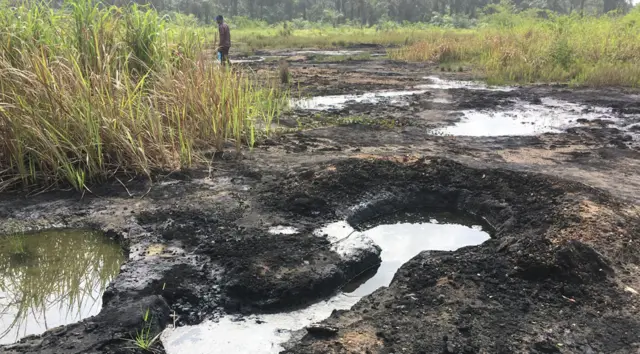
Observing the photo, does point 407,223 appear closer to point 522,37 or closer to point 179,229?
point 179,229

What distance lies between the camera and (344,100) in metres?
8.67

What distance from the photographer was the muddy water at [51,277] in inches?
96.7

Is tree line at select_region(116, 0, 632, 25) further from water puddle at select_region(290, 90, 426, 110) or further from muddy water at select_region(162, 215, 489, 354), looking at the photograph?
muddy water at select_region(162, 215, 489, 354)

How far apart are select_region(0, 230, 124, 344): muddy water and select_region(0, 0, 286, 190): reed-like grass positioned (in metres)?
0.77

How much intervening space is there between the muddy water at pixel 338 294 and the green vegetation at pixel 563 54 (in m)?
7.98

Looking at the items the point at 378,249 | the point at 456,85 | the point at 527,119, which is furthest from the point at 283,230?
the point at 456,85

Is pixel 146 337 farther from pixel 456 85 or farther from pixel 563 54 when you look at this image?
pixel 563 54

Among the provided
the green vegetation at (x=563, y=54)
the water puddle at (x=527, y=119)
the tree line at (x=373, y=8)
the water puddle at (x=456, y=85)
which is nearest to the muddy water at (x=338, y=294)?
the water puddle at (x=527, y=119)

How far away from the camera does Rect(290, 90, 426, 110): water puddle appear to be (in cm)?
798

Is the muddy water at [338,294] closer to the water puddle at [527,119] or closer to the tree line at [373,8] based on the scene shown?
the water puddle at [527,119]

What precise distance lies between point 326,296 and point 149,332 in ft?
3.11

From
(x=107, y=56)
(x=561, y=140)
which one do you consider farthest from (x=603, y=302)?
(x=107, y=56)

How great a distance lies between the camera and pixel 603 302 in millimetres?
Result: 2361

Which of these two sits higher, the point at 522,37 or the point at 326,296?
the point at 522,37
